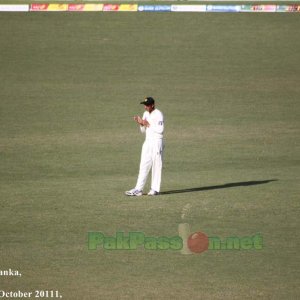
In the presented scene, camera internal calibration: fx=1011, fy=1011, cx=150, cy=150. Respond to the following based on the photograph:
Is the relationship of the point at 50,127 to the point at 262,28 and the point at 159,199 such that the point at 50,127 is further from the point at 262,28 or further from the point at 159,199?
the point at 262,28

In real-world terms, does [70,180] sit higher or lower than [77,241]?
higher

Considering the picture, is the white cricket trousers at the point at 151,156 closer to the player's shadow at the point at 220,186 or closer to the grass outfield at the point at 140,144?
the grass outfield at the point at 140,144

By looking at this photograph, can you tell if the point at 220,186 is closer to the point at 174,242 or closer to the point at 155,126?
the point at 155,126

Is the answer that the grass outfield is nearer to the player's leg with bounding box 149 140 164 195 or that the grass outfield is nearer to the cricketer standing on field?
the player's leg with bounding box 149 140 164 195

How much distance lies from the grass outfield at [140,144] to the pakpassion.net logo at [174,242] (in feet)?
0.64

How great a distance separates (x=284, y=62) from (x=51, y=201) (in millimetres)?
17818

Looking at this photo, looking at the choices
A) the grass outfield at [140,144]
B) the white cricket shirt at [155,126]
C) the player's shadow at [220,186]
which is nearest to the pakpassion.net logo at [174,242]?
the grass outfield at [140,144]

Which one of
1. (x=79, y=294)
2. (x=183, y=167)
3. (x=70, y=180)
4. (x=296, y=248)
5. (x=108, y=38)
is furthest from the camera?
(x=108, y=38)

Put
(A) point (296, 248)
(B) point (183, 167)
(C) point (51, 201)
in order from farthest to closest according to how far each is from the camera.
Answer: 1. (B) point (183, 167)
2. (C) point (51, 201)
3. (A) point (296, 248)

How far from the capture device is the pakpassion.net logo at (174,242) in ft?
47.3

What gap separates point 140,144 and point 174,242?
9669mm

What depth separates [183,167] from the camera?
2142 cm

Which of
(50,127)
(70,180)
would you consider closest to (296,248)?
(70,180)

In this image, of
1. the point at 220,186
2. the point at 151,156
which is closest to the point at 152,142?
the point at 151,156
